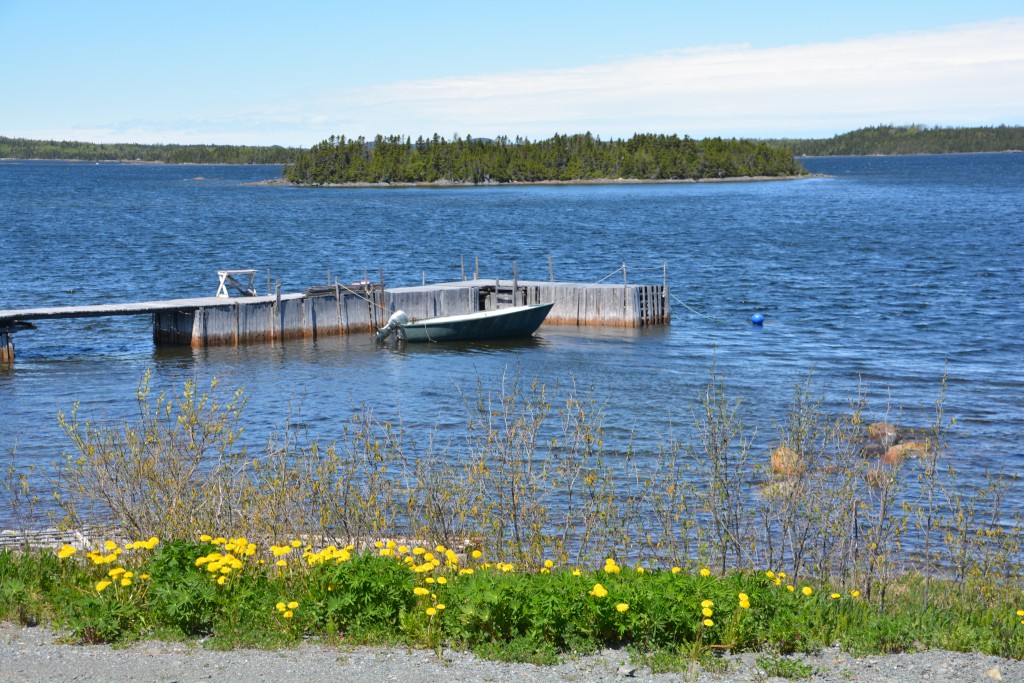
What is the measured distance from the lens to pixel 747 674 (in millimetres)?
8086

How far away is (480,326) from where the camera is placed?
35.7m

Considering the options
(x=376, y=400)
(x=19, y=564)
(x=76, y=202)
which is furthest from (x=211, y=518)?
(x=76, y=202)

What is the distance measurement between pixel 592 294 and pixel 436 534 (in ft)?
92.0

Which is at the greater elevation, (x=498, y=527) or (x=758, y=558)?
(x=498, y=527)

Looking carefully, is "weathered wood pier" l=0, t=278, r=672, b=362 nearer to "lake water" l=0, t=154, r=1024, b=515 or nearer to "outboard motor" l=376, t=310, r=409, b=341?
"lake water" l=0, t=154, r=1024, b=515

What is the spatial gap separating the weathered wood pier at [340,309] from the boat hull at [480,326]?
4.37 feet

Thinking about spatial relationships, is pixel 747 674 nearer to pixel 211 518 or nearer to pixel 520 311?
pixel 211 518

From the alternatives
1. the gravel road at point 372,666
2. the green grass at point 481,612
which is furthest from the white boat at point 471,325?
the gravel road at point 372,666

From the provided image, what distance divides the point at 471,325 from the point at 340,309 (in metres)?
4.33

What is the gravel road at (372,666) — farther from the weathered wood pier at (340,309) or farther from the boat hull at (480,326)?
the boat hull at (480,326)

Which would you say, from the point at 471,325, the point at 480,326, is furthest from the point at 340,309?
the point at 480,326

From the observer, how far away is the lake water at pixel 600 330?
83.4 feet

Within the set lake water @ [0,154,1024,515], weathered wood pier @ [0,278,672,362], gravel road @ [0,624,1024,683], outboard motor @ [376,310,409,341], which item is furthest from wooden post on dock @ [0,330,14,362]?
gravel road @ [0,624,1024,683]

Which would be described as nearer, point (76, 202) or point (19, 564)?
point (19, 564)
